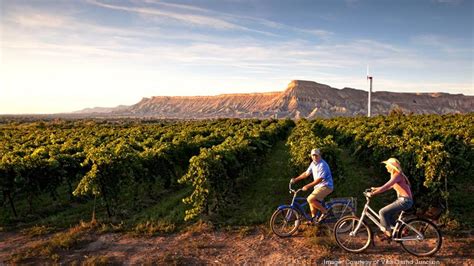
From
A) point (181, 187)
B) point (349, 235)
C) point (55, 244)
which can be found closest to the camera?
point (349, 235)

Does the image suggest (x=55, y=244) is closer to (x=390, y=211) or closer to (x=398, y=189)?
(x=390, y=211)

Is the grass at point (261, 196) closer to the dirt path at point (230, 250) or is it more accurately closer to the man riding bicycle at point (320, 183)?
the dirt path at point (230, 250)

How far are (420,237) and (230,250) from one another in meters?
4.39

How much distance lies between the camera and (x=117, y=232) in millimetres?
10211

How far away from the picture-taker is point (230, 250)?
28.4 feet

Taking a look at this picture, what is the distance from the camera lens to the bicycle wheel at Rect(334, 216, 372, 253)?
8.03 m

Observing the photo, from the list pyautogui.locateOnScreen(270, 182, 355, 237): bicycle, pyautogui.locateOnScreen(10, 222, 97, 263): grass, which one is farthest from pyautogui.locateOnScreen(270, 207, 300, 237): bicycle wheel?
pyautogui.locateOnScreen(10, 222, 97, 263): grass

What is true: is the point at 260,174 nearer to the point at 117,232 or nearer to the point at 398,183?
the point at 117,232

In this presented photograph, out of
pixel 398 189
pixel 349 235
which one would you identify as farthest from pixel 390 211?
pixel 349 235

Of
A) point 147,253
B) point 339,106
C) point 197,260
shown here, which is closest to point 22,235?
point 147,253

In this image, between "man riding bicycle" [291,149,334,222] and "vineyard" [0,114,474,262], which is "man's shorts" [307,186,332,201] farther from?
"vineyard" [0,114,474,262]

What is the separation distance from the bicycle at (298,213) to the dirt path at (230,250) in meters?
0.27

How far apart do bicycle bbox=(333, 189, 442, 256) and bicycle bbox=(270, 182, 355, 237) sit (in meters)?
0.62

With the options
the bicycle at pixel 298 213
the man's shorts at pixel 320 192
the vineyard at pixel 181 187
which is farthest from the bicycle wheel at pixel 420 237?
the vineyard at pixel 181 187
